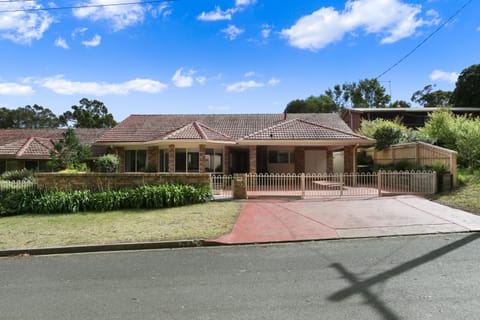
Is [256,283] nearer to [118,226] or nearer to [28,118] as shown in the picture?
[118,226]

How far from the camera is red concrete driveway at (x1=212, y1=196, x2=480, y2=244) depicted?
816 cm

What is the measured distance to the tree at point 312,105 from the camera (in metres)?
61.6

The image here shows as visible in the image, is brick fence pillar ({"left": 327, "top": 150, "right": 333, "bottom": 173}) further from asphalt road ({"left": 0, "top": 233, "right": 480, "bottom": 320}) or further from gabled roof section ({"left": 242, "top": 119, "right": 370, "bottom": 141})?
asphalt road ({"left": 0, "top": 233, "right": 480, "bottom": 320})

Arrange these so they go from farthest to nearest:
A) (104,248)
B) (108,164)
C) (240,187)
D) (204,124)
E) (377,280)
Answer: (204,124)
(108,164)
(240,187)
(104,248)
(377,280)

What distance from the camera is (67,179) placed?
1319 centimetres

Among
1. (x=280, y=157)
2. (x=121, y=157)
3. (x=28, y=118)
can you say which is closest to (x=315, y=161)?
(x=280, y=157)

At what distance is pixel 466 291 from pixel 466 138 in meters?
15.5

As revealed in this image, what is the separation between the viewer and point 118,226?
934cm

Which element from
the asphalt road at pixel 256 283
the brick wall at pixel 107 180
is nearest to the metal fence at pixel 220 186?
the brick wall at pixel 107 180

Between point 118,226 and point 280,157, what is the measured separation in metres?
14.4

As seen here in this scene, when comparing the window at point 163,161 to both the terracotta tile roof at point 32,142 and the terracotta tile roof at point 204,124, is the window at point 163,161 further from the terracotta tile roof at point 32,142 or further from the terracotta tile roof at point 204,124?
the terracotta tile roof at point 32,142

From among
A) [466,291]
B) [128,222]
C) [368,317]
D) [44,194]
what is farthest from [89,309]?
[44,194]

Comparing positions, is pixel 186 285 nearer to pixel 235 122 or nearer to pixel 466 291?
pixel 466 291

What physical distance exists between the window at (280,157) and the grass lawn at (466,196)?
9.88 meters
